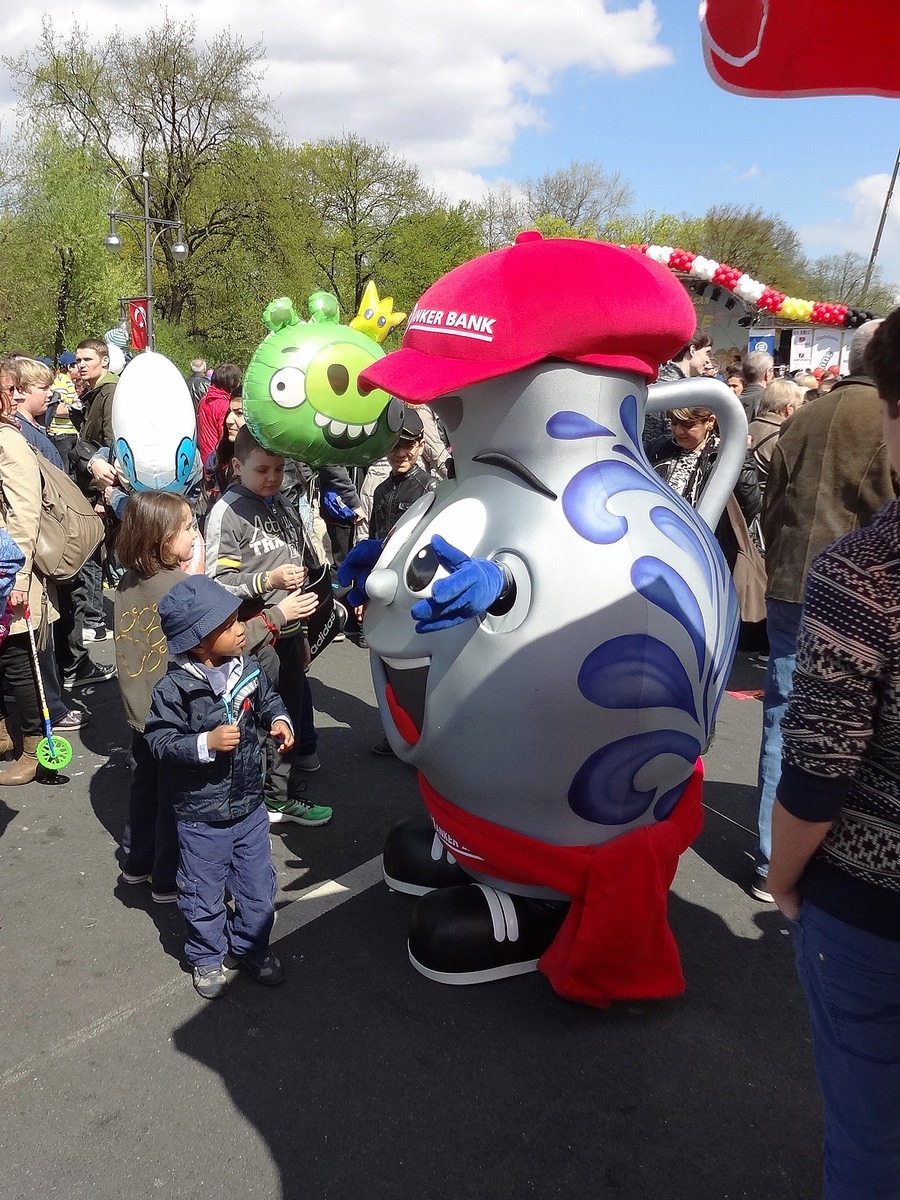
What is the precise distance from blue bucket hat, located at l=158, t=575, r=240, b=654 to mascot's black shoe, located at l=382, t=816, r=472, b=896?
1089 mm

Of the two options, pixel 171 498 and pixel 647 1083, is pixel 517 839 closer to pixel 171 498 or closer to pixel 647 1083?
pixel 647 1083

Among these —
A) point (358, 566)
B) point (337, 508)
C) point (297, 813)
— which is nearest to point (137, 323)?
point (337, 508)

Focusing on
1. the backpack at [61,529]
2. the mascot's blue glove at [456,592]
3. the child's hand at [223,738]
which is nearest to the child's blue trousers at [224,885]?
the child's hand at [223,738]

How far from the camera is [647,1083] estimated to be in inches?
99.8

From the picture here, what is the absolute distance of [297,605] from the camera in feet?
11.0

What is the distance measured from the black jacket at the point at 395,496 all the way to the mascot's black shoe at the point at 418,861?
1865mm

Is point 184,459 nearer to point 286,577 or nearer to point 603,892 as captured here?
point 286,577

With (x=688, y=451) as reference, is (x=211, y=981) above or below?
below

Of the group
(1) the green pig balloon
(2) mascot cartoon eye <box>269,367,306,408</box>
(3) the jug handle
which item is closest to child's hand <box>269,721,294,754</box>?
(1) the green pig balloon

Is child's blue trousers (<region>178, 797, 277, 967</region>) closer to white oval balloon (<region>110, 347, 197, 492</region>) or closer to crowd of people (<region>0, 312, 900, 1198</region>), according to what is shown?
crowd of people (<region>0, 312, 900, 1198</region>)

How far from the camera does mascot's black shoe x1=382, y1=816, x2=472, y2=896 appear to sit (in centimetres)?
324

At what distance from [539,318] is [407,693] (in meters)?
1.11

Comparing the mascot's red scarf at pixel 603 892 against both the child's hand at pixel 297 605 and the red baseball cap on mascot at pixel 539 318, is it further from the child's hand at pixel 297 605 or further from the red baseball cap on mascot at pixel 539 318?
the red baseball cap on mascot at pixel 539 318

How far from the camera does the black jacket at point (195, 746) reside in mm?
2729
